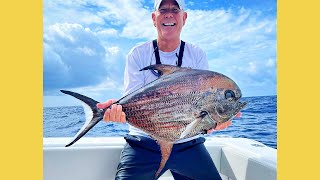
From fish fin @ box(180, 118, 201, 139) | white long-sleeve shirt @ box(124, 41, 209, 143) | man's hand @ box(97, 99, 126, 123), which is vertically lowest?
fish fin @ box(180, 118, 201, 139)

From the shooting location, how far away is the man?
2.60 metres

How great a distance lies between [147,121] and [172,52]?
2.99 feet

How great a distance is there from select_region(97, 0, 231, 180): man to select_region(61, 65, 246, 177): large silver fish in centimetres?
55

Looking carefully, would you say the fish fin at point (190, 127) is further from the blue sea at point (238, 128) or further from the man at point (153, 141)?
the blue sea at point (238, 128)

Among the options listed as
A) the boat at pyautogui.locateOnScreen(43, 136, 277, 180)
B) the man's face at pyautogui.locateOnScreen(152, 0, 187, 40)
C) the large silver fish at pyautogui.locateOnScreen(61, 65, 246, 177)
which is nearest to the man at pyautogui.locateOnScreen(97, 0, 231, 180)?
the man's face at pyautogui.locateOnScreen(152, 0, 187, 40)

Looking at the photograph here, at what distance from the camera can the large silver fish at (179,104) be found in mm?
1912

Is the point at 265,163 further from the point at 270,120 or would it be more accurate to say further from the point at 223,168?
the point at 270,120

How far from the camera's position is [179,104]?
1.96m

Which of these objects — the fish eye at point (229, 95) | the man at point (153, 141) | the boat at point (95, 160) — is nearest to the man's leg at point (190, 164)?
the man at point (153, 141)

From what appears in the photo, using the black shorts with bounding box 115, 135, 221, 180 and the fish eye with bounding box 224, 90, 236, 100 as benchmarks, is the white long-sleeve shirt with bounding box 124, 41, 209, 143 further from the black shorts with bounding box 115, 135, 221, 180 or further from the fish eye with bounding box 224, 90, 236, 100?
the fish eye with bounding box 224, 90, 236, 100

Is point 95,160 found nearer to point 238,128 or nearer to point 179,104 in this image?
point 179,104

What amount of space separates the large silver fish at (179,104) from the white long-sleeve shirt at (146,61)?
2.11ft

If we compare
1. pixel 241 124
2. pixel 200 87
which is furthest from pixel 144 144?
pixel 241 124

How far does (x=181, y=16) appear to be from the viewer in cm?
268
